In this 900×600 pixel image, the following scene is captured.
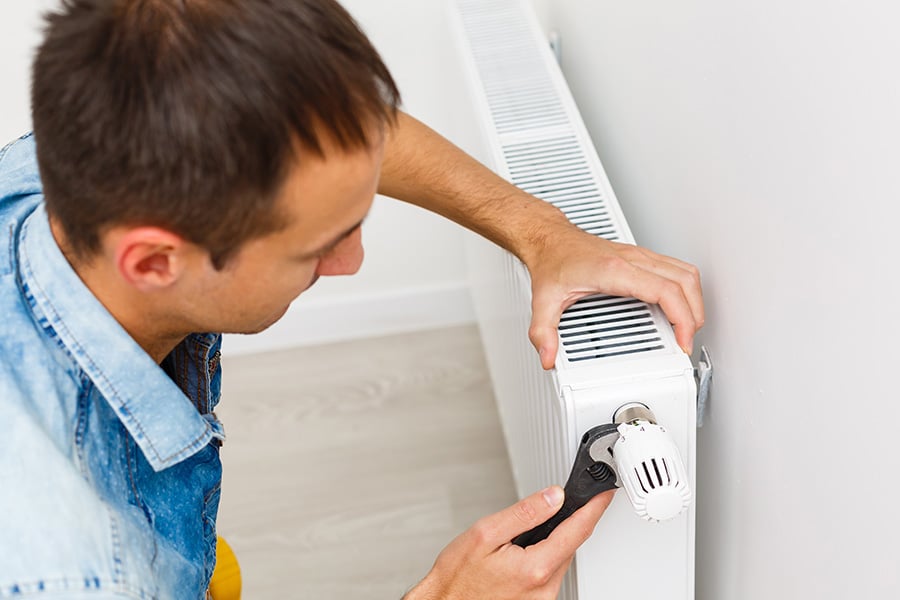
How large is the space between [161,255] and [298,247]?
0.09m

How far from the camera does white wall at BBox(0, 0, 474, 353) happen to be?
1532mm

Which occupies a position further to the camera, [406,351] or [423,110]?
[406,351]

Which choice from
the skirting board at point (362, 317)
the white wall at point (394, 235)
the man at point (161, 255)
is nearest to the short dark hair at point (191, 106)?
the man at point (161, 255)

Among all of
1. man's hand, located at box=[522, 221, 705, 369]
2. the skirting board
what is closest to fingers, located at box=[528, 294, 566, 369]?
man's hand, located at box=[522, 221, 705, 369]

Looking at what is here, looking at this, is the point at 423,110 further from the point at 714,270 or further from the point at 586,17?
the point at 714,270

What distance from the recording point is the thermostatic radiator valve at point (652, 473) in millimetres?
654

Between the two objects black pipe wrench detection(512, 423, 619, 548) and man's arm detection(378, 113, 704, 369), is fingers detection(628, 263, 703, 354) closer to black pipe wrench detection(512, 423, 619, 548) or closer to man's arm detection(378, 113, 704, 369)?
man's arm detection(378, 113, 704, 369)

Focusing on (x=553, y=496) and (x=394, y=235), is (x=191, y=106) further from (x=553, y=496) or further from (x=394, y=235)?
(x=394, y=235)

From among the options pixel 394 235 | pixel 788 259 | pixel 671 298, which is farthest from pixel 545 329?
pixel 394 235

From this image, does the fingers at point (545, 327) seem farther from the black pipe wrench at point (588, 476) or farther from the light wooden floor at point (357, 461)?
the light wooden floor at point (357, 461)

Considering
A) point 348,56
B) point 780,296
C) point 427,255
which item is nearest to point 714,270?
point 780,296

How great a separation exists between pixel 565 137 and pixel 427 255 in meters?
0.80

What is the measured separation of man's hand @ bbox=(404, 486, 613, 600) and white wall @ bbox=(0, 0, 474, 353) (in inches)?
31.2

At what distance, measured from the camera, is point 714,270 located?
2.45ft
